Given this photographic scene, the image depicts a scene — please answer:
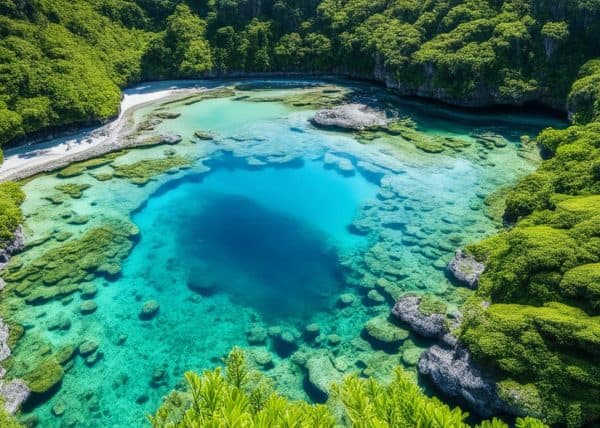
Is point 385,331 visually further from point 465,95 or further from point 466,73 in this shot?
point 466,73

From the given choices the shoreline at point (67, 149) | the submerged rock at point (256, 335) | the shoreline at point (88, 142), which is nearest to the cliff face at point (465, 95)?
the shoreline at point (88, 142)

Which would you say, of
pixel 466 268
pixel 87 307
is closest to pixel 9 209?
pixel 87 307

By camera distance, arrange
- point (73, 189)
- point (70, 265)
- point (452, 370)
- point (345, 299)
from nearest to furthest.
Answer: point (452, 370)
point (345, 299)
point (70, 265)
point (73, 189)

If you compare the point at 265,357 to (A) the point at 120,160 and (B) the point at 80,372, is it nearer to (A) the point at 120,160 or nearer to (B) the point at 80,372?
(B) the point at 80,372

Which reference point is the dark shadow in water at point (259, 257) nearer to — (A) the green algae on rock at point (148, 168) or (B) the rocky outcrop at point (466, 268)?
(A) the green algae on rock at point (148, 168)

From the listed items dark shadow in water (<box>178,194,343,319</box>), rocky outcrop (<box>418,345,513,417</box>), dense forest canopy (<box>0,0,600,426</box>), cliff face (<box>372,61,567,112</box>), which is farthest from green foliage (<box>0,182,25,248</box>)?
cliff face (<box>372,61,567,112</box>)

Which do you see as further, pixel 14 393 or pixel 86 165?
pixel 86 165
